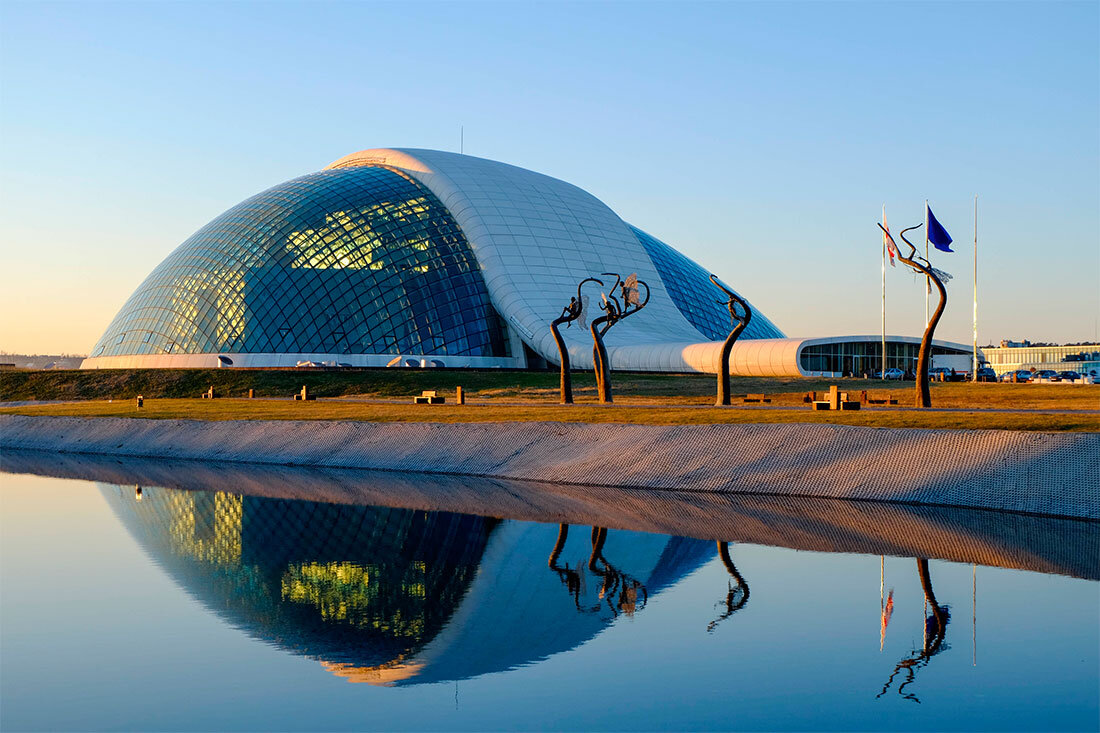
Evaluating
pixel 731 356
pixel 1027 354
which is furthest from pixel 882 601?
pixel 1027 354

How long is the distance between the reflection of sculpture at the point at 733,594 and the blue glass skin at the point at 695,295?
5429cm

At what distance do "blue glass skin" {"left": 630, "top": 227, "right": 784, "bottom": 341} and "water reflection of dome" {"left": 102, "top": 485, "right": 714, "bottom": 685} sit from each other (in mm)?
50749

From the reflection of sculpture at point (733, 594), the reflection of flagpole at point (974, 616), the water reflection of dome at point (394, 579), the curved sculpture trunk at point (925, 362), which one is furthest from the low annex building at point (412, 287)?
the reflection of flagpole at point (974, 616)

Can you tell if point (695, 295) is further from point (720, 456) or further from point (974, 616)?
point (974, 616)

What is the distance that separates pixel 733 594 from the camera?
1456cm

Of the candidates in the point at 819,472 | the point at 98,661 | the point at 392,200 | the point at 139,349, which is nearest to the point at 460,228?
the point at 392,200

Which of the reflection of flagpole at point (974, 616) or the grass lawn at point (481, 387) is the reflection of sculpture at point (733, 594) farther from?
the grass lawn at point (481, 387)

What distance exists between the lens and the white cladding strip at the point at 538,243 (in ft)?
211

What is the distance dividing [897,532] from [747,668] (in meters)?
8.85

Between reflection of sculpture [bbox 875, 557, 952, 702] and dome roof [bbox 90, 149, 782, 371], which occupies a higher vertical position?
dome roof [bbox 90, 149, 782, 371]

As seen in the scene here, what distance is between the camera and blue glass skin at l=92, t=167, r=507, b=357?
6291cm

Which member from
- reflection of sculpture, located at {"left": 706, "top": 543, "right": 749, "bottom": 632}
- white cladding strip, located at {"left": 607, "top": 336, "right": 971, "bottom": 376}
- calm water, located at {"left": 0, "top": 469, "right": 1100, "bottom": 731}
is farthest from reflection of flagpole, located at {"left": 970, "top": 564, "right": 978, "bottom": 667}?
white cladding strip, located at {"left": 607, "top": 336, "right": 971, "bottom": 376}

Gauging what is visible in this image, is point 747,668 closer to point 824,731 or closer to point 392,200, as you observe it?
point 824,731

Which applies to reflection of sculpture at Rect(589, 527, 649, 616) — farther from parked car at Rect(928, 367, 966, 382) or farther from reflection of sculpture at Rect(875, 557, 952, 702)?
parked car at Rect(928, 367, 966, 382)
